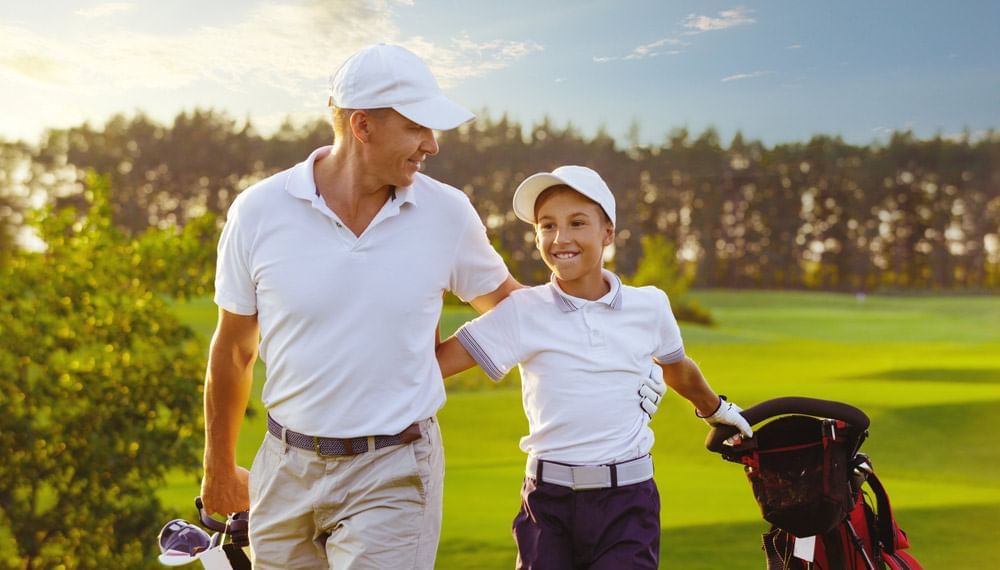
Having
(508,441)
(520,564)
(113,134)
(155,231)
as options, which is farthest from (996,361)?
(520,564)

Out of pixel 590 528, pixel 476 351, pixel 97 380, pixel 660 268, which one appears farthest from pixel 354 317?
pixel 660 268

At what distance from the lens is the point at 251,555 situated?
8.98 ft

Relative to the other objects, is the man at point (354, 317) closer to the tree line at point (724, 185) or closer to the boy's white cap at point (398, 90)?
the boy's white cap at point (398, 90)

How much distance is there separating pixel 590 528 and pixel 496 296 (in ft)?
1.99

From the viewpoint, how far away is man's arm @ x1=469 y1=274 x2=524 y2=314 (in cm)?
282

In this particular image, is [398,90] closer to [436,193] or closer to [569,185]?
[436,193]

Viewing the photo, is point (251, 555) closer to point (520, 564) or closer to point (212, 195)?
point (520, 564)

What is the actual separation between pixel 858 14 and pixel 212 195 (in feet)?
28.1

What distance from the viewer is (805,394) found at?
51.5 ft

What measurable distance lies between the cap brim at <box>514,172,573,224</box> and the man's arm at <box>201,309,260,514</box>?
2.31 ft

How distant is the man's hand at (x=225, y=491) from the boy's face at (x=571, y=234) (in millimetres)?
913

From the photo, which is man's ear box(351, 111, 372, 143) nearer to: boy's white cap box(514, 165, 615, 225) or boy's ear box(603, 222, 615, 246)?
boy's white cap box(514, 165, 615, 225)

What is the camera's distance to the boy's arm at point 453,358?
2.79 metres

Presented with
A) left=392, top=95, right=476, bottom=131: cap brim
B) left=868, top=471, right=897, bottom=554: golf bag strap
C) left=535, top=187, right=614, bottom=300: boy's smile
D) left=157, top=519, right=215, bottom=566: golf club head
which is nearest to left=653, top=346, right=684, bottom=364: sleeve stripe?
left=535, top=187, right=614, bottom=300: boy's smile
